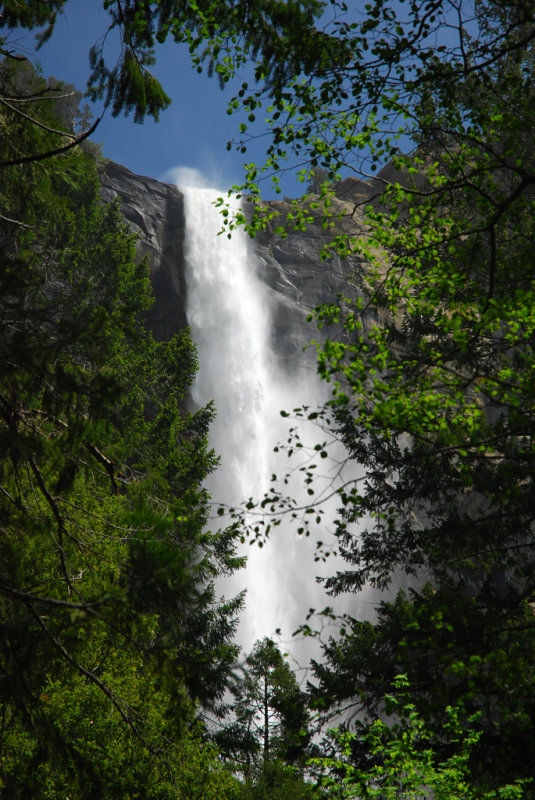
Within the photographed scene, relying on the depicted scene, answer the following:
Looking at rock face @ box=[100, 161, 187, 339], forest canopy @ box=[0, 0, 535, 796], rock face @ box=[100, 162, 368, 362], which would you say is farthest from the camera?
rock face @ box=[100, 162, 368, 362]

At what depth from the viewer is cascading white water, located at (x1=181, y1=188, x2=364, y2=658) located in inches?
1251

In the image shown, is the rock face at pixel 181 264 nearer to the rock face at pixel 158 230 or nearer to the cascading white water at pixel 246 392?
the rock face at pixel 158 230

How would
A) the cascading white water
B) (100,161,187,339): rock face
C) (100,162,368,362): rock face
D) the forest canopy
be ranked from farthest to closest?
(100,162,368,362): rock face
(100,161,187,339): rock face
the cascading white water
the forest canopy

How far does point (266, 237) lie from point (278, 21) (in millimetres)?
39853

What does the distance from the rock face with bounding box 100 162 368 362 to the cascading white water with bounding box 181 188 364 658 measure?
2.74ft

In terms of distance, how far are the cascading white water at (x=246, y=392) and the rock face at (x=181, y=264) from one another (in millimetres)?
835

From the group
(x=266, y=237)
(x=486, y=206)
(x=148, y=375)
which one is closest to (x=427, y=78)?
(x=486, y=206)

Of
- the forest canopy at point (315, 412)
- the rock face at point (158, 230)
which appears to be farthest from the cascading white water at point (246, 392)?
the forest canopy at point (315, 412)

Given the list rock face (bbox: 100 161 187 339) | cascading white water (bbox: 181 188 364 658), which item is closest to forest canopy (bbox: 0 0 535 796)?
cascading white water (bbox: 181 188 364 658)

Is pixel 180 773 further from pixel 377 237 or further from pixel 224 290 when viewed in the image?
pixel 224 290

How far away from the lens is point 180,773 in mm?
9469

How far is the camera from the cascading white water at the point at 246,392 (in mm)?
31766

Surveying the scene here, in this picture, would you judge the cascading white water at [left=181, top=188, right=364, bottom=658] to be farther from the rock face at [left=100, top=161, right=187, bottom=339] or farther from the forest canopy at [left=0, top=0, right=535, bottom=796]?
the forest canopy at [left=0, top=0, right=535, bottom=796]

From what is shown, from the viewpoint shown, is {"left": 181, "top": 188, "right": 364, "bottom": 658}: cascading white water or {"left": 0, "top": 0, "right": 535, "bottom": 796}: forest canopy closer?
{"left": 0, "top": 0, "right": 535, "bottom": 796}: forest canopy
